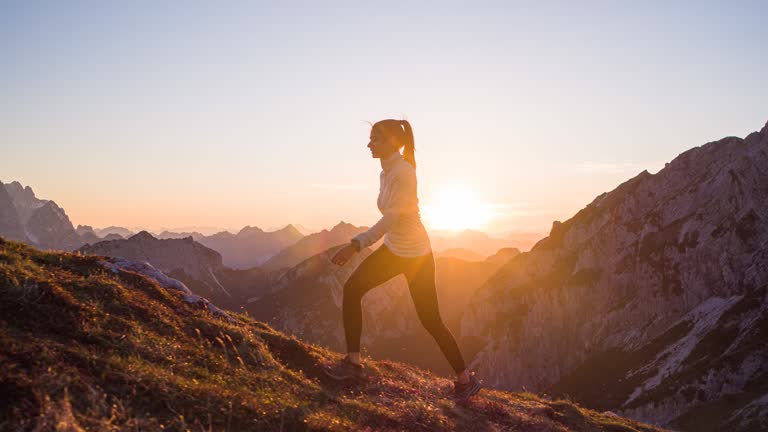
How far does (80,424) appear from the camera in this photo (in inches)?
183

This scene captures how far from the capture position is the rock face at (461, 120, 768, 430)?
81625 millimetres

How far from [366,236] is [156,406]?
15.4 ft

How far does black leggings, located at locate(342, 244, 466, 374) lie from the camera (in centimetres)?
992

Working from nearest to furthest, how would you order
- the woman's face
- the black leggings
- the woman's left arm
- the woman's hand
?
1. the woman's hand
2. the woman's left arm
3. the black leggings
4. the woman's face

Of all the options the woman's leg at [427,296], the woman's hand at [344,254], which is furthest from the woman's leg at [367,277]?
the woman's hand at [344,254]

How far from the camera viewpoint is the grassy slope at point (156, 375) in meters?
5.17

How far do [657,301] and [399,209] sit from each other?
13278 centimetres

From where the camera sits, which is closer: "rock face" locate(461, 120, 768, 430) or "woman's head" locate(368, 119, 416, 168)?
"woman's head" locate(368, 119, 416, 168)

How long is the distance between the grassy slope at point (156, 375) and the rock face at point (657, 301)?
6202 cm

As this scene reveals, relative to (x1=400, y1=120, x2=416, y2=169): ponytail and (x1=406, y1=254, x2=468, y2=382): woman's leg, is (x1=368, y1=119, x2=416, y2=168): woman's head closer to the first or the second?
(x1=400, y1=120, x2=416, y2=169): ponytail

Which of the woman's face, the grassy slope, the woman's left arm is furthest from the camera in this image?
the woman's face

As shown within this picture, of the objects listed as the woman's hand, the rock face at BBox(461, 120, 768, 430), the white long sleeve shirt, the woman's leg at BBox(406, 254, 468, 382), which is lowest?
the rock face at BBox(461, 120, 768, 430)

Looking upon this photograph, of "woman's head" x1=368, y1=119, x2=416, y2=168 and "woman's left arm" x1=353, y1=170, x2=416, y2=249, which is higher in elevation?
"woman's head" x1=368, y1=119, x2=416, y2=168

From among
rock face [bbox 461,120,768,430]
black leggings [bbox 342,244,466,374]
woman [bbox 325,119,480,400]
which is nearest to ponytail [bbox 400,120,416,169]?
woman [bbox 325,119,480,400]
